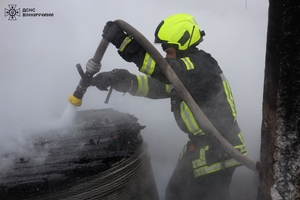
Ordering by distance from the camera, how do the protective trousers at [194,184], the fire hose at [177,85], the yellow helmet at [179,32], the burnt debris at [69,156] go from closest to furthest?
the burnt debris at [69,156] < the fire hose at [177,85] < the yellow helmet at [179,32] < the protective trousers at [194,184]

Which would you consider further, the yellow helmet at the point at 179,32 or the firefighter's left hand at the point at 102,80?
the firefighter's left hand at the point at 102,80

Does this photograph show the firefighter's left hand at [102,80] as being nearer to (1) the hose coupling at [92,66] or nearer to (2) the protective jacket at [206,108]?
(1) the hose coupling at [92,66]

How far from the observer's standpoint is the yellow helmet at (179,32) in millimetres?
2844

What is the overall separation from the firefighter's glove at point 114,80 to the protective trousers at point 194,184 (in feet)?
3.06

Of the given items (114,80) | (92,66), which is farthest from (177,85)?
(114,80)

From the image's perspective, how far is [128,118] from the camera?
3.16 meters

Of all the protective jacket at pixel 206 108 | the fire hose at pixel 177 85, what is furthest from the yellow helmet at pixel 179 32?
the fire hose at pixel 177 85

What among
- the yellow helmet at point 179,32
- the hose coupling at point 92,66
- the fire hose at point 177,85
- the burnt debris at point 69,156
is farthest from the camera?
the yellow helmet at point 179,32

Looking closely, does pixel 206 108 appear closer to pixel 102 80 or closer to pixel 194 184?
pixel 194 184

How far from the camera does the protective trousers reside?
3.05 metres

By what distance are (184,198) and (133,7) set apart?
2933 millimetres

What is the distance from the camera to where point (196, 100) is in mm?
2895

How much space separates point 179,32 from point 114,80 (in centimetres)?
82

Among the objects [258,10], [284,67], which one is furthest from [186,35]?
[258,10]
